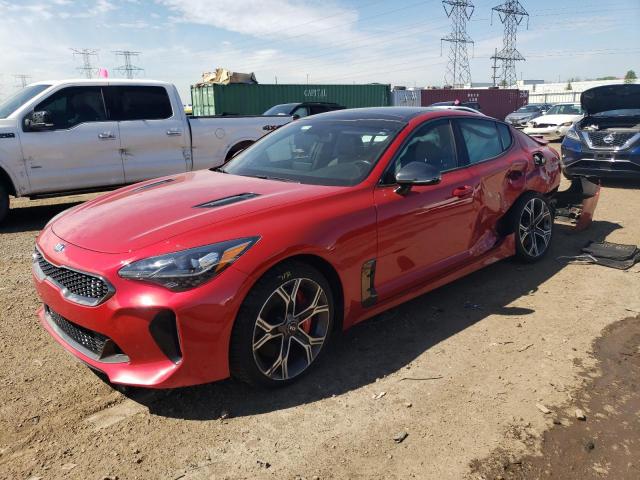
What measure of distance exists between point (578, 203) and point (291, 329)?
16.0ft

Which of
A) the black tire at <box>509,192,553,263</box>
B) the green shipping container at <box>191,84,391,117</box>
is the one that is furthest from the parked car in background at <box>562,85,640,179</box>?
the green shipping container at <box>191,84,391,117</box>

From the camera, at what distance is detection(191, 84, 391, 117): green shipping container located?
26.0 metres

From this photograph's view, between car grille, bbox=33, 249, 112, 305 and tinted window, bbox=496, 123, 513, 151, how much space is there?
3763 mm

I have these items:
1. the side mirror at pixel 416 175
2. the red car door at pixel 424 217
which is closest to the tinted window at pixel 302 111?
the red car door at pixel 424 217

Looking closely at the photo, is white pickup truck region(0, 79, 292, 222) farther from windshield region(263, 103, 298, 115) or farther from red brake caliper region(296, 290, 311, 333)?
red brake caliper region(296, 290, 311, 333)

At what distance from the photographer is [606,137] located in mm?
9672

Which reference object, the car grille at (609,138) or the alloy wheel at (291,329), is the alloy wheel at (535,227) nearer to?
the alloy wheel at (291,329)

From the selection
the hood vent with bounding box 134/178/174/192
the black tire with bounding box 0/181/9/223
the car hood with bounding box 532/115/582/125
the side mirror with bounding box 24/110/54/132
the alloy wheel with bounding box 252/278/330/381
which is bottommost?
the alloy wheel with bounding box 252/278/330/381

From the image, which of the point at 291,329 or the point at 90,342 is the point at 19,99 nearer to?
the point at 90,342

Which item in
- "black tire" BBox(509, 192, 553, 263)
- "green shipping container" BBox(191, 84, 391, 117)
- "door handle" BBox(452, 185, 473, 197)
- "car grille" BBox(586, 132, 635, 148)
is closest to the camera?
"door handle" BBox(452, 185, 473, 197)

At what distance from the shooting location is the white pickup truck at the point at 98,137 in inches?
278

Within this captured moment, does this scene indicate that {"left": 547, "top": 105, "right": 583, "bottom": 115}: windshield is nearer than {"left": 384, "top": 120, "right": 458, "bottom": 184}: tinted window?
No

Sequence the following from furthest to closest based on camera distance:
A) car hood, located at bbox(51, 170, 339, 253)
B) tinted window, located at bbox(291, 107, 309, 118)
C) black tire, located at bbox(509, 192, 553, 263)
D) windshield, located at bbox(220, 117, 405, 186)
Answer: tinted window, located at bbox(291, 107, 309, 118)
black tire, located at bbox(509, 192, 553, 263)
windshield, located at bbox(220, 117, 405, 186)
car hood, located at bbox(51, 170, 339, 253)

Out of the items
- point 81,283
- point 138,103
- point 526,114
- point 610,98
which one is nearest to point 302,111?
point 138,103
